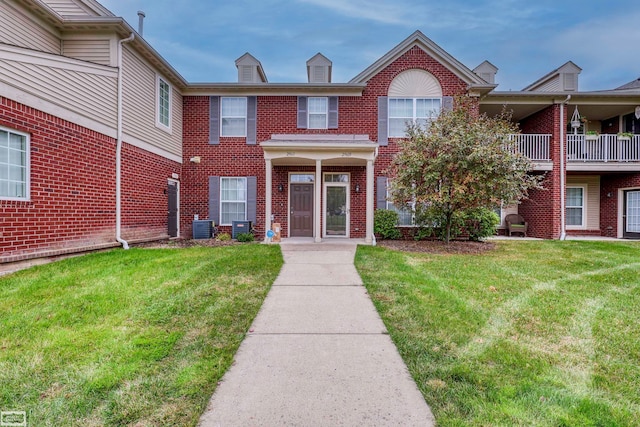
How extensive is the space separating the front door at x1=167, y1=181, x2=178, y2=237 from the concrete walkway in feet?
26.6

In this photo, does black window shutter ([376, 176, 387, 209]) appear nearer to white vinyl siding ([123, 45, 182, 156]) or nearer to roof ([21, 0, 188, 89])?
white vinyl siding ([123, 45, 182, 156])

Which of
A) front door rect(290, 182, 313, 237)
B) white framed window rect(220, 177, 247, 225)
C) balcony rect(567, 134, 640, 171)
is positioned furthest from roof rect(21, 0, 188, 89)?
balcony rect(567, 134, 640, 171)

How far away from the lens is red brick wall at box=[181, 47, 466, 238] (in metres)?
11.9

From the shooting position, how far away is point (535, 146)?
12.8 metres

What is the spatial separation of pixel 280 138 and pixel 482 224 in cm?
776

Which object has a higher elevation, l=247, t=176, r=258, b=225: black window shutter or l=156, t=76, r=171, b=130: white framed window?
l=156, t=76, r=171, b=130: white framed window

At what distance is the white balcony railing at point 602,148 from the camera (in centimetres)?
1271

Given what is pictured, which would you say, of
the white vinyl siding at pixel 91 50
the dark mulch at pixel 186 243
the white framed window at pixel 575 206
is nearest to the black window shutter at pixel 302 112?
the dark mulch at pixel 186 243

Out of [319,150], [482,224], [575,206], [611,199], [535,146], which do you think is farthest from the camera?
[575,206]

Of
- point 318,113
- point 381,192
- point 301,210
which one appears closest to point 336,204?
point 301,210

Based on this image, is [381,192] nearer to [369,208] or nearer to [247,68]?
[369,208]

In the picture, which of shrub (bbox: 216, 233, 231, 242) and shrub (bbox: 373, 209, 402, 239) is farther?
shrub (bbox: 373, 209, 402, 239)

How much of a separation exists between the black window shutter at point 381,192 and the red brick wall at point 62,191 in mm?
7907

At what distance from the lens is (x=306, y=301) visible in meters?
4.60
